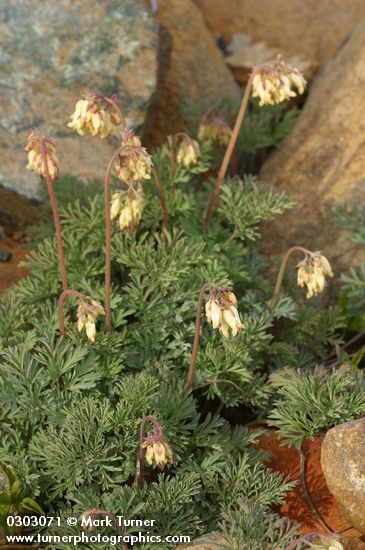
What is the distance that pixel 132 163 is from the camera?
3902 millimetres

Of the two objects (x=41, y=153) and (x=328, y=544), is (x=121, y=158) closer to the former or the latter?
(x=41, y=153)

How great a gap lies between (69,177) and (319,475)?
2445 millimetres

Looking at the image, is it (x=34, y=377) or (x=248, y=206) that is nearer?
(x=34, y=377)

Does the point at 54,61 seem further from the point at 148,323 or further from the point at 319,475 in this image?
the point at 319,475

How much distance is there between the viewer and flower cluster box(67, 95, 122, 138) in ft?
13.4

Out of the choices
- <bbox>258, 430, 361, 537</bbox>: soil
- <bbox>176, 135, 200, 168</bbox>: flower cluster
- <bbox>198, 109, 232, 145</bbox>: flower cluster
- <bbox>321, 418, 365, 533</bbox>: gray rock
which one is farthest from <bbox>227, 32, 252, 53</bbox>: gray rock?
<bbox>321, 418, 365, 533</bbox>: gray rock

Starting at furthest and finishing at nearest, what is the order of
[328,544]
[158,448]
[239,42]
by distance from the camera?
→ [239,42] < [158,448] < [328,544]

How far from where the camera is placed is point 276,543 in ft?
12.2

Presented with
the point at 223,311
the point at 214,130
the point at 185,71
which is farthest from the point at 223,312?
the point at 185,71

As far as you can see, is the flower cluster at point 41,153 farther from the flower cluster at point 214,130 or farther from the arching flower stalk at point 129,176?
the flower cluster at point 214,130

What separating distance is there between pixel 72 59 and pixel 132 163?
267cm

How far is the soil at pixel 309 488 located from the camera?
4.29 m

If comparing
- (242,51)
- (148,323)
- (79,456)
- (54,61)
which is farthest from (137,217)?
(242,51)

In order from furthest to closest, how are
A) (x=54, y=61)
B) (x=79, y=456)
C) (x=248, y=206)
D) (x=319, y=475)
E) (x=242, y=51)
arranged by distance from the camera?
(x=242, y=51), (x=54, y=61), (x=248, y=206), (x=319, y=475), (x=79, y=456)
